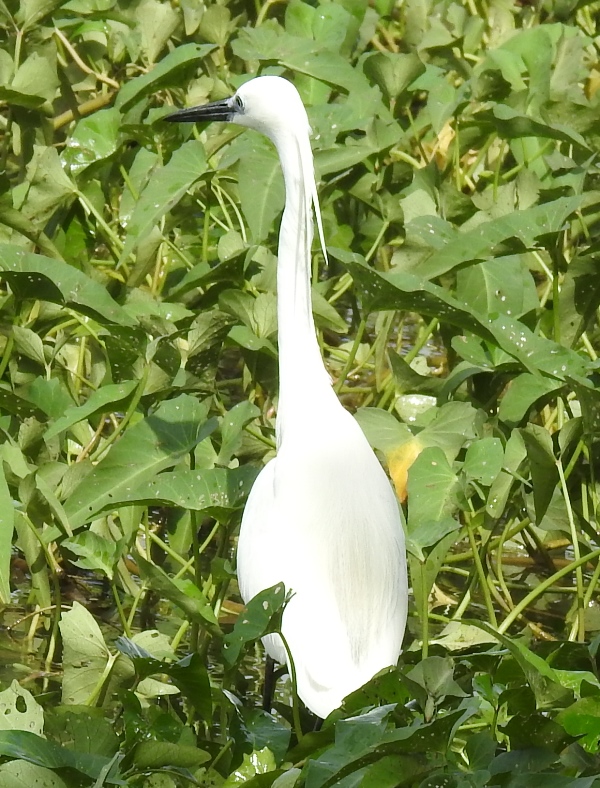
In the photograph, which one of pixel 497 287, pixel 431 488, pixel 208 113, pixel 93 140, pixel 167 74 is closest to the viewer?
pixel 431 488

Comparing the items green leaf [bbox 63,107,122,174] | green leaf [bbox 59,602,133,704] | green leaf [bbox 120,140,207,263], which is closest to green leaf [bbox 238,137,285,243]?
green leaf [bbox 120,140,207,263]

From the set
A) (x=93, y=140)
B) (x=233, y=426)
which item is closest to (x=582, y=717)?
(x=233, y=426)

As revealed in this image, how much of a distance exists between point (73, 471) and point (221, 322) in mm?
349

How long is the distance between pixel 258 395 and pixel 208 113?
67cm

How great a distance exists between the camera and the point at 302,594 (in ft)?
6.45

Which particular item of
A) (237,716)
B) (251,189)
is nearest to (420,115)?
(251,189)

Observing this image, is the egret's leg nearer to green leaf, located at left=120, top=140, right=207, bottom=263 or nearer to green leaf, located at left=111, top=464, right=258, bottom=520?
green leaf, located at left=111, top=464, right=258, bottom=520

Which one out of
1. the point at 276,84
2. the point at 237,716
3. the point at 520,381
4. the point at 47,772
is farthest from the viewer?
the point at 520,381

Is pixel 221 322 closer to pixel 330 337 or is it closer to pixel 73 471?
pixel 73 471

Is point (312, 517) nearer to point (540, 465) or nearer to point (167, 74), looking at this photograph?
point (540, 465)

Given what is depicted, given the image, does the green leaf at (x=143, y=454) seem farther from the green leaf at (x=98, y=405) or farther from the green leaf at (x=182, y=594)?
the green leaf at (x=182, y=594)

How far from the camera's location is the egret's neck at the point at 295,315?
214 cm

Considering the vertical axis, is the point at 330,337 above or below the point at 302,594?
below

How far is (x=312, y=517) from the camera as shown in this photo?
202 centimetres
